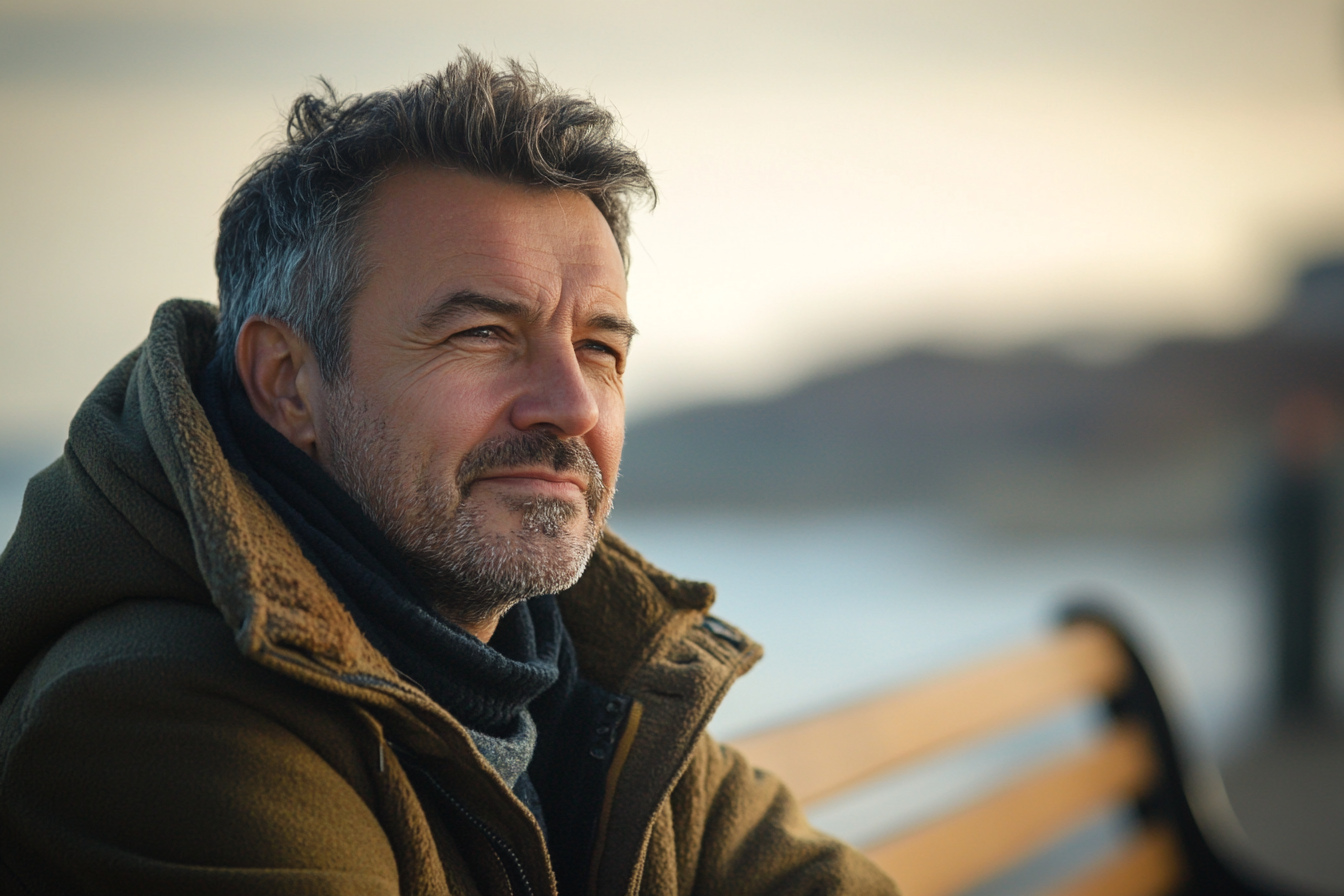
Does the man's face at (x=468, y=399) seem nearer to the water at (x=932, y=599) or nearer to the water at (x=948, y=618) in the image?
the water at (x=948, y=618)

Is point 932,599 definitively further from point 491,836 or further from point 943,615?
point 491,836

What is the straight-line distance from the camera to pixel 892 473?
62.7 ft

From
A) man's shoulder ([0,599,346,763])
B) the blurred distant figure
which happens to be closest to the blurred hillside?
the blurred distant figure

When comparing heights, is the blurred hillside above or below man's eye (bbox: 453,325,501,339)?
below

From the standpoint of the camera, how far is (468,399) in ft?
4.97

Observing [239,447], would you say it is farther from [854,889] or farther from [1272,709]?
[1272,709]

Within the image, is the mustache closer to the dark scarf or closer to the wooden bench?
the dark scarf

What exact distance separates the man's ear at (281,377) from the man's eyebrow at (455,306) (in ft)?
0.65

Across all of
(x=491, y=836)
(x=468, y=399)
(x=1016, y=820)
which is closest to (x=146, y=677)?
(x=491, y=836)

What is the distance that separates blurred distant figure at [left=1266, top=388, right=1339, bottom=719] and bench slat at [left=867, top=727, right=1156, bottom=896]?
3.67 meters

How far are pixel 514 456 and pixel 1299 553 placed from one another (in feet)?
19.5

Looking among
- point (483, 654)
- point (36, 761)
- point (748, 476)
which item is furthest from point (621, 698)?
point (748, 476)

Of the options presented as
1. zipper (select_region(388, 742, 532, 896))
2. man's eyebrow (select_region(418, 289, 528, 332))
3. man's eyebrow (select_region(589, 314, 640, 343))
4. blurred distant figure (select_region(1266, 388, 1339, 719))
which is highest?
man's eyebrow (select_region(418, 289, 528, 332))

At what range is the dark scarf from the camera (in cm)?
137
